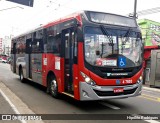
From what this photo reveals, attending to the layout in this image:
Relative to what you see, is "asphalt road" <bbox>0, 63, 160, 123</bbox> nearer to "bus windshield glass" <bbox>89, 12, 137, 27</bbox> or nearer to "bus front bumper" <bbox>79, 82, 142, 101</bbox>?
"bus front bumper" <bbox>79, 82, 142, 101</bbox>

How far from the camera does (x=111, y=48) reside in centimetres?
839

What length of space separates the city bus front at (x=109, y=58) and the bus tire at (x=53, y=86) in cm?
247

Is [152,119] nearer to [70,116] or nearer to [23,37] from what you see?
[70,116]

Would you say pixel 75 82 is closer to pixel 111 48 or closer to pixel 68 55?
pixel 68 55

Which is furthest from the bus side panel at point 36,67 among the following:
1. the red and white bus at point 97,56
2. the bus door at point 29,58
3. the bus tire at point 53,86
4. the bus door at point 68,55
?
the bus door at point 68,55

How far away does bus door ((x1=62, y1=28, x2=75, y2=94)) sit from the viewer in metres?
9.01

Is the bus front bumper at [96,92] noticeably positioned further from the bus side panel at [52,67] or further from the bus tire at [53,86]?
the bus tire at [53,86]

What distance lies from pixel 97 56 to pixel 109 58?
→ 1.34 feet

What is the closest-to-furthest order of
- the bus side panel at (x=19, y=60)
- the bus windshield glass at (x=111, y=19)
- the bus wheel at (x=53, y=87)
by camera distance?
the bus windshield glass at (x=111, y=19) → the bus wheel at (x=53, y=87) → the bus side panel at (x=19, y=60)

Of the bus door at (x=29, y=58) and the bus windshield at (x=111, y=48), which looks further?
the bus door at (x=29, y=58)

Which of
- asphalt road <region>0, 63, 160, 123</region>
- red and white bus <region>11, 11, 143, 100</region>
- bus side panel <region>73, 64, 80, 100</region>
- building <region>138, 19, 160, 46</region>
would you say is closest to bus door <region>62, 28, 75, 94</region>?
red and white bus <region>11, 11, 143, 100</region>

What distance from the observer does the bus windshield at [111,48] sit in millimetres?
8172

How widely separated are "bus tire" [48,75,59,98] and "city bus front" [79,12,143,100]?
247 centimetres

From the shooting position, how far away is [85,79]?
808 centimetres
